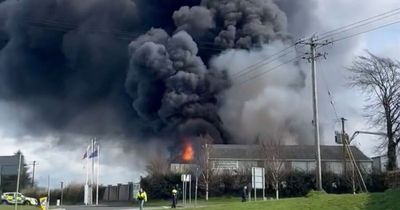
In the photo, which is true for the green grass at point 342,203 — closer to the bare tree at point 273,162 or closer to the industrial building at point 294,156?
the bare tree at point 273,162

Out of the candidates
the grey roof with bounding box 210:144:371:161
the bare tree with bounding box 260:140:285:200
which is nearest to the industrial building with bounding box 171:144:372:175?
the grey roof with bounding box 210:144:371:161

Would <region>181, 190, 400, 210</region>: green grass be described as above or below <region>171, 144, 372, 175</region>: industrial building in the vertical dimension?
below

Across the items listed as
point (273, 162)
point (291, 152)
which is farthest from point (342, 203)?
point (291, 152)

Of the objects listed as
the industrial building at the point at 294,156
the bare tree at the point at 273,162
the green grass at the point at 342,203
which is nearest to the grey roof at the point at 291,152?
the industrial building at the point at 294,156

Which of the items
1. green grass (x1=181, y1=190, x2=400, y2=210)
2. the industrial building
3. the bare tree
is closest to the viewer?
green grass (x1=181, y1=190, x2=400, y2=210)

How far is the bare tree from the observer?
61.2 m

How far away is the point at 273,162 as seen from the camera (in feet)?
212

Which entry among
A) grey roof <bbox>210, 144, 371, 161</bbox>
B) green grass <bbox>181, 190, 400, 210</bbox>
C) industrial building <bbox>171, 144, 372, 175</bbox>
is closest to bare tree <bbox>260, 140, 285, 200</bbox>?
industrial building <bbox>171, 144, 372, 175</bbox>

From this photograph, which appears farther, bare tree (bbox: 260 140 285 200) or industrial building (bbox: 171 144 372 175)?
industrial building (bbox: 171 144 372 175)

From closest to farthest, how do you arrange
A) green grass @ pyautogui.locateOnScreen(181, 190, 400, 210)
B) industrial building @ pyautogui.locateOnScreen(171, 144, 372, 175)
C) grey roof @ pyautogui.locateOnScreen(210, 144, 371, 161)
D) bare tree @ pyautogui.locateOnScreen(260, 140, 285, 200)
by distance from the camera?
green grass @ pyautogui.locateOnScreen(181, 190, 400, 210) → bare tree @ pyautogui.locateOnScreen(260, 140, 285, 200) → industrial building @ pyautogui.locateOnScreen(171, 144, 372, 175) → grey roof @ pyautogui.locateOnScreen(210, 144, 371, 161)

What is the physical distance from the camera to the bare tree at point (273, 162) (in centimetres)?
6117

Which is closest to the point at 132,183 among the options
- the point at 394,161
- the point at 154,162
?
the point at 154,162

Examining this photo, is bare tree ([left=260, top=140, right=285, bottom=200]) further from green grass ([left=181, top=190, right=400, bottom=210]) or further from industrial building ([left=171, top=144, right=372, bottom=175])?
green grass ([left=181, top=190, right=400, bottom=210])

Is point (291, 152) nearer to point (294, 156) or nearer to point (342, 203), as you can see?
point (294, 156)
